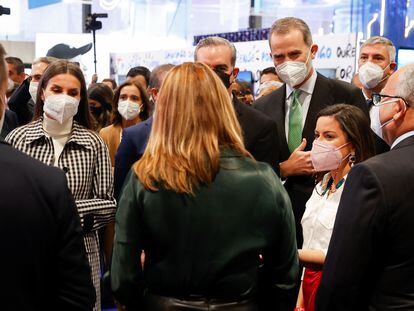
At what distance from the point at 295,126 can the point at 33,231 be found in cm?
212

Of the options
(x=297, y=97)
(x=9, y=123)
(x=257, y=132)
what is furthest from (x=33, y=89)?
(x=257, y=132)

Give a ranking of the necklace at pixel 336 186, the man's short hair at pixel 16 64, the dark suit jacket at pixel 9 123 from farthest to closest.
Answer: the man's short hair at pixel 16 64
the dark suit jacket at pixel 9 123
the necklace at pixel 336 186

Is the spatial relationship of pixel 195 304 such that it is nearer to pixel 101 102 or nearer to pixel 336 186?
pixel 336 186

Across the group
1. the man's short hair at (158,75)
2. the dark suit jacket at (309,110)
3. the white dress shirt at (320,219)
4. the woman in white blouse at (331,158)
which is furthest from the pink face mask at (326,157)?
the man's short hair at (158,75)

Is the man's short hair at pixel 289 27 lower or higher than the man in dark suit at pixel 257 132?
higher

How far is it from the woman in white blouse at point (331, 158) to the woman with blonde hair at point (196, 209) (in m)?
0.89

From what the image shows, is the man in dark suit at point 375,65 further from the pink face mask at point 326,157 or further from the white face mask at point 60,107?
the white face mask at point 60,107

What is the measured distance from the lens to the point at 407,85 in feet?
7.22

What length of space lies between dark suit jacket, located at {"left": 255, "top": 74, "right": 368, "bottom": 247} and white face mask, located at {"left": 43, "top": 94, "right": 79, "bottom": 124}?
106 centimetres

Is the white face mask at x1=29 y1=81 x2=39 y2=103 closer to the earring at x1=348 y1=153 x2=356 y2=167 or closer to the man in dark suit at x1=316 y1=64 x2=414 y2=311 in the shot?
the earring at x1=348 y1=153 x2=356 y2=167

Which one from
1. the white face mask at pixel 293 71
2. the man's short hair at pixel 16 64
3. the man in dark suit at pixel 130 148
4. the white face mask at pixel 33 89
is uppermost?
the white face mask at pixel 293 71

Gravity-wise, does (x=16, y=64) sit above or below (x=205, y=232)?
above

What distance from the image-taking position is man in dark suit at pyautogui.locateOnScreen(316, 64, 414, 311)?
6.66ft

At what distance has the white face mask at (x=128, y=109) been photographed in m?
5.21
